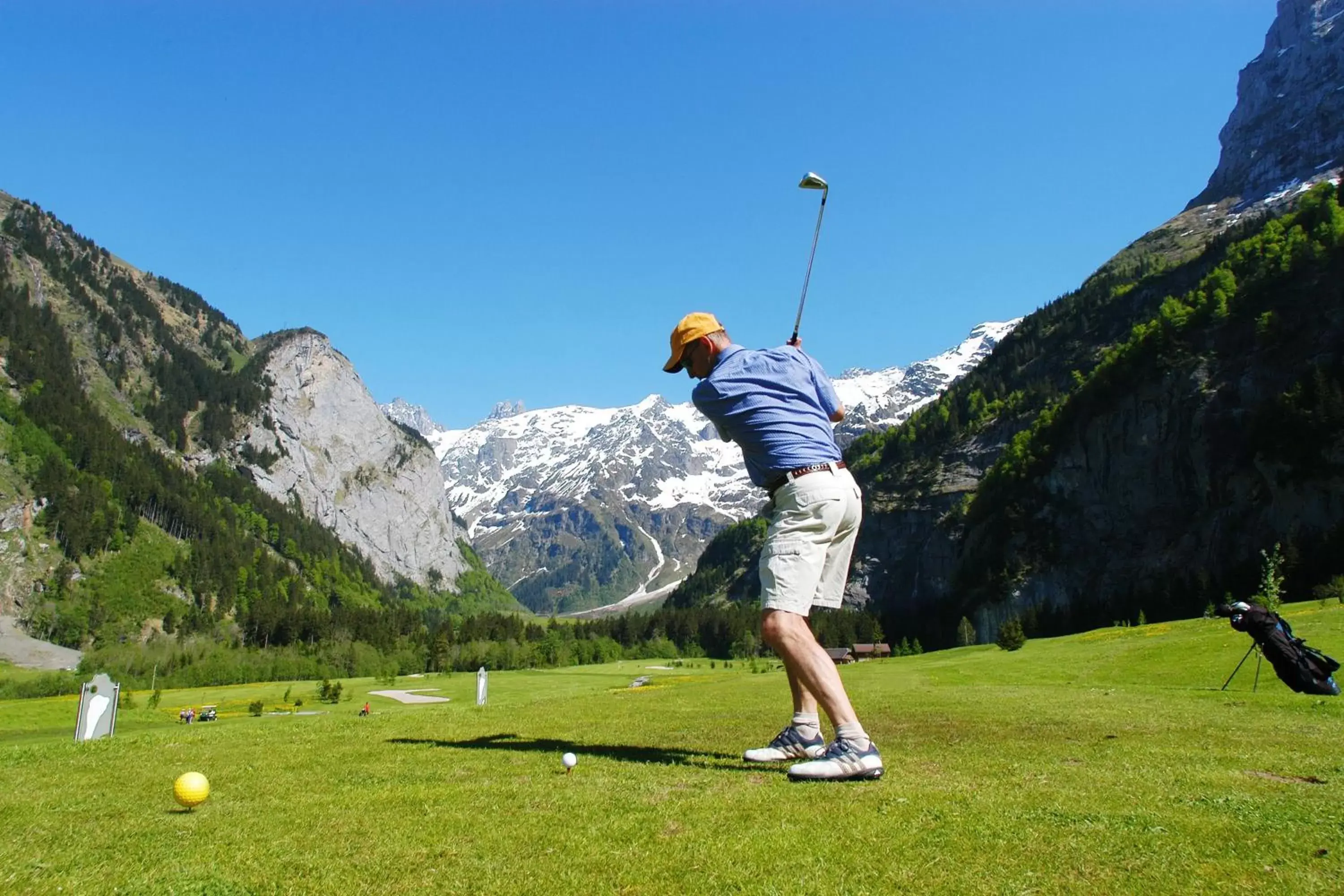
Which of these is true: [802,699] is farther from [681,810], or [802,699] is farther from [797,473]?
[681,810]

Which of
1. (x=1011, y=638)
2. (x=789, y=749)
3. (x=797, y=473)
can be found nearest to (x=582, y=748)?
(x=789, y=749)

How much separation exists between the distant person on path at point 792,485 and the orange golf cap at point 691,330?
10mm

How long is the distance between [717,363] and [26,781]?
7.24 metres

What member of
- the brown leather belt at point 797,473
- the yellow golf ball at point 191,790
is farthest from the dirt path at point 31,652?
the brown leather belt at point 797,473

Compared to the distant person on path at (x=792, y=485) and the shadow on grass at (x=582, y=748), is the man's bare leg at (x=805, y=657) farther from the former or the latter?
the shadow on grass at (x=582, y=748)

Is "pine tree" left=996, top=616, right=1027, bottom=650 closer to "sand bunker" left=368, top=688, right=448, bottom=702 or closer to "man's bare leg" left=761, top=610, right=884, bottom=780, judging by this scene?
"sand bunker" left=368, top=688, right=448, bottom=702

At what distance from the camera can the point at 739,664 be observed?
4407 inches

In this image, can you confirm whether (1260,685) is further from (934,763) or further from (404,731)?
(404,731)

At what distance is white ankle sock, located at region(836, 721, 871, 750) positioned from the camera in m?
6.84

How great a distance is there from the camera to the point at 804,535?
A: 7805 millimetres

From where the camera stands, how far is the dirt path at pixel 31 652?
4961 inches

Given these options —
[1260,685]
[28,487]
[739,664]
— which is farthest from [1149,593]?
[28,487]

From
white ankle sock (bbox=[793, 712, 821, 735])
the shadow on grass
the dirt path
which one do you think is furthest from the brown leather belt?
the dirt path

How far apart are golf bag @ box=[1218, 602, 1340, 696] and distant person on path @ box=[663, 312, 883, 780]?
11130mm
